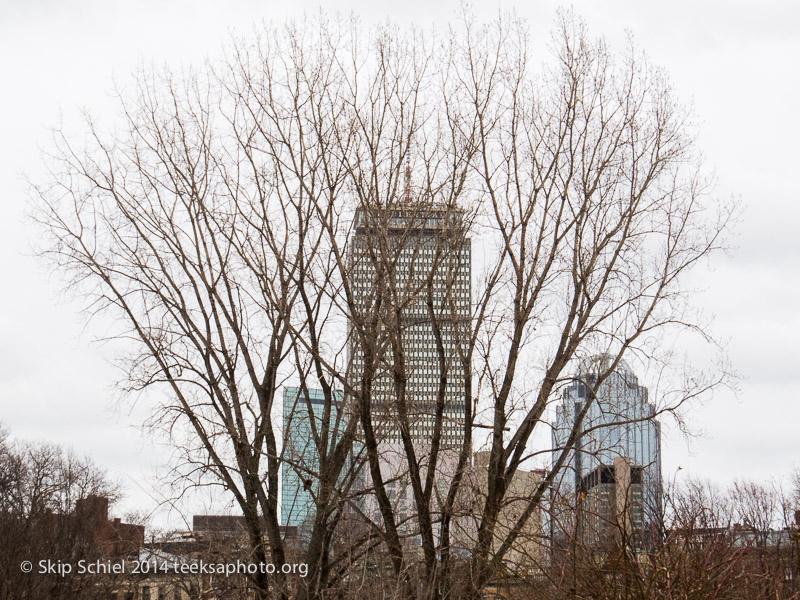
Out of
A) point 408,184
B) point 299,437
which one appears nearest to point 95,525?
point 299,437

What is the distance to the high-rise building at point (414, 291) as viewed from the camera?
15.1 metres

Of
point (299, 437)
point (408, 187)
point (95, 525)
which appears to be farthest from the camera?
point (95, 525)

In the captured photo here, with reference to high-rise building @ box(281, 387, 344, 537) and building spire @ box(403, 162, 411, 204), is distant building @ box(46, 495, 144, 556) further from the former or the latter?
building spire @ box(403, 162, 411, 204)

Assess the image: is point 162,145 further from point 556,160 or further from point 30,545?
point 30,545

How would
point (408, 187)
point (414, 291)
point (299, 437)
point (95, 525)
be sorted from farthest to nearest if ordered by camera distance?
point (95, 525) → point (299, 437) → point (408, 187) → point (414, 291)

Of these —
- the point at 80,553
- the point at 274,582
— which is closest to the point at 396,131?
the point at 274,582

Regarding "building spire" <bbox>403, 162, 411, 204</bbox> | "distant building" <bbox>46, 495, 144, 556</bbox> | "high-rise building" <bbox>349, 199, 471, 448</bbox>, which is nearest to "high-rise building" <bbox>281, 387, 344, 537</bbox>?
"high-rise building" <bbox>349, 199, 471, 448</bbox>

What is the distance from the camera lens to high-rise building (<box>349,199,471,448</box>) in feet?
49.4

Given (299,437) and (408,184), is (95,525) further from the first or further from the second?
(408,184)

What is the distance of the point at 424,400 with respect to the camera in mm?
17078

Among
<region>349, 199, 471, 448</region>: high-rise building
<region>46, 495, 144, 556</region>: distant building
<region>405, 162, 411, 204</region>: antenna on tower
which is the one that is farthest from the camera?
<region>46, 495, 144, 556</region>: distant building

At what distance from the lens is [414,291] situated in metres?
15.1

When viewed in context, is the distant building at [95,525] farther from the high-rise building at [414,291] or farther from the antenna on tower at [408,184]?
the antenna on tower at [408,184]

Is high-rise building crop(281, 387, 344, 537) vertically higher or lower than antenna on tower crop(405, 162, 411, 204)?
lower
